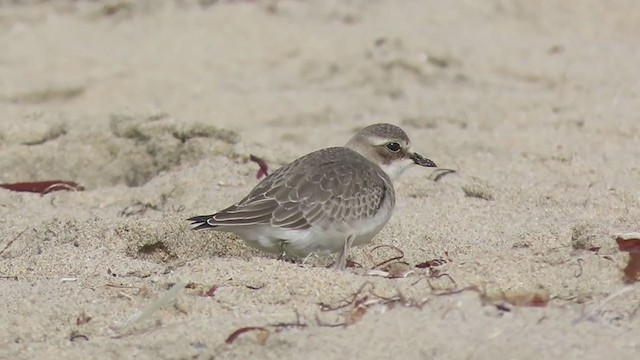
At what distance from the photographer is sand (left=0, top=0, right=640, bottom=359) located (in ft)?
12.5

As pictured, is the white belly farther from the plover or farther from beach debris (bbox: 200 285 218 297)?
beach debris (bbox: 200 285 218 297)

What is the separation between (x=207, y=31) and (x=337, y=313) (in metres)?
6.71

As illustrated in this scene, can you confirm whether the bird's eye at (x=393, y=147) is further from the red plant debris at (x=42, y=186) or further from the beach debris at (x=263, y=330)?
the beach debris at (x=263, y=330)

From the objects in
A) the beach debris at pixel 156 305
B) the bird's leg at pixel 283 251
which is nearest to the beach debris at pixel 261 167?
the bird's leg at pixel 283 251

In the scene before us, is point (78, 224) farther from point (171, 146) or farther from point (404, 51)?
point (404, 51)

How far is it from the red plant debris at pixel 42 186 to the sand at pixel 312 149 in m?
0.09

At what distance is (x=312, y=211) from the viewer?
5078 mm

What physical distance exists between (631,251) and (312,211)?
52.2 inches

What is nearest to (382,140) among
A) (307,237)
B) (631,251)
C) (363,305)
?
(307,237)

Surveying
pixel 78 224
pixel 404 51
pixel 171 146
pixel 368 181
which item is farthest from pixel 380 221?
pixel 404 51

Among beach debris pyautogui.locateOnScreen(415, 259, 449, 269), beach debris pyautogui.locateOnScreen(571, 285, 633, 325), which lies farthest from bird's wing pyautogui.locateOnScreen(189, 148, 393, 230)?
beach debris pyautogui.locateOnScreen(571, 285, 633, 325)

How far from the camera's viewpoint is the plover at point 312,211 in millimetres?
5004

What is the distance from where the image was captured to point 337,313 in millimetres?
3939

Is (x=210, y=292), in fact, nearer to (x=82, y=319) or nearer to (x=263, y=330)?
(x=82, y=319)
